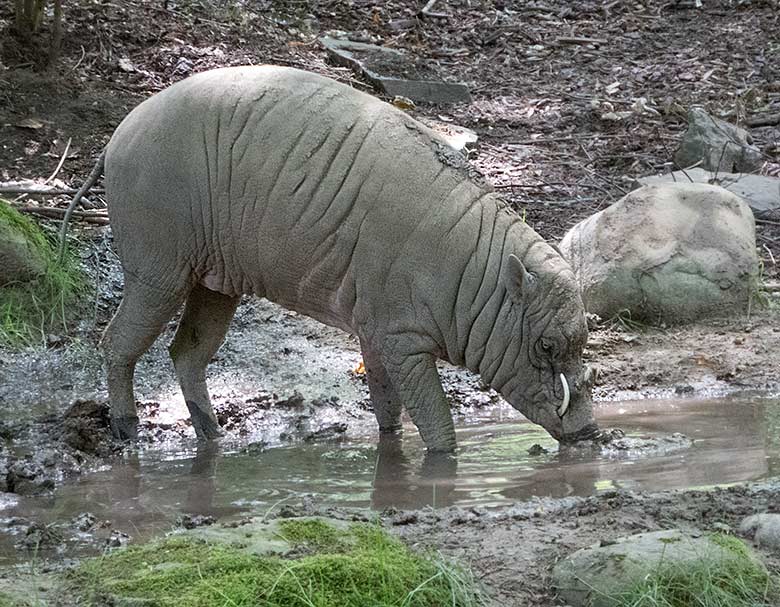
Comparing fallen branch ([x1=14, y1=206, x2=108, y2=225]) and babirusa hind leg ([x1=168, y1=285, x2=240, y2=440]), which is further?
fallen branch ([x1=14, y1=206, x2=108, y2=225])

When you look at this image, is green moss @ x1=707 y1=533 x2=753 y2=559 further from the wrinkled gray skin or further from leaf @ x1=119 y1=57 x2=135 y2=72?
leaf @ x1=119 y1=57 x2=135 y2=72

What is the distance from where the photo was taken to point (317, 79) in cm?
721

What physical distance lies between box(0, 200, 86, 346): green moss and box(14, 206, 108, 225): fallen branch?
13.7 inches

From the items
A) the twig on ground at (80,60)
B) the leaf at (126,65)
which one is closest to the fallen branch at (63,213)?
the twig on ground at (80,60)

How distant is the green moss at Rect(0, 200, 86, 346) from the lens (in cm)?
839

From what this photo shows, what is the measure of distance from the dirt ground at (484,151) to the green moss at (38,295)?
0.15m

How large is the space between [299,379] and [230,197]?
5.34ft

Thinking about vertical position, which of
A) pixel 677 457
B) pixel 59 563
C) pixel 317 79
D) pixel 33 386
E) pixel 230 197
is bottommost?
pixel 33 386

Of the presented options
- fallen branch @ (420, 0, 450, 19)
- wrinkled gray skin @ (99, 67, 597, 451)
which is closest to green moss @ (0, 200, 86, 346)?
wrinkled gray skin @ (99, 67, 597, 451)

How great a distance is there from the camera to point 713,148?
11.3 metres

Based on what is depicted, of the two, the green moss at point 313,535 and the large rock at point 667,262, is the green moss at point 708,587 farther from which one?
the large rock at point 667,262

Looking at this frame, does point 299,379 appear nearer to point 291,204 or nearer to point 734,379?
point 291,204

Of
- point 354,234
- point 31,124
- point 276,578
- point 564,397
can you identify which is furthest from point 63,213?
point 276,578

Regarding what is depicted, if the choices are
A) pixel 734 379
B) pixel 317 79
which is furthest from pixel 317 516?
pixel 734 379
